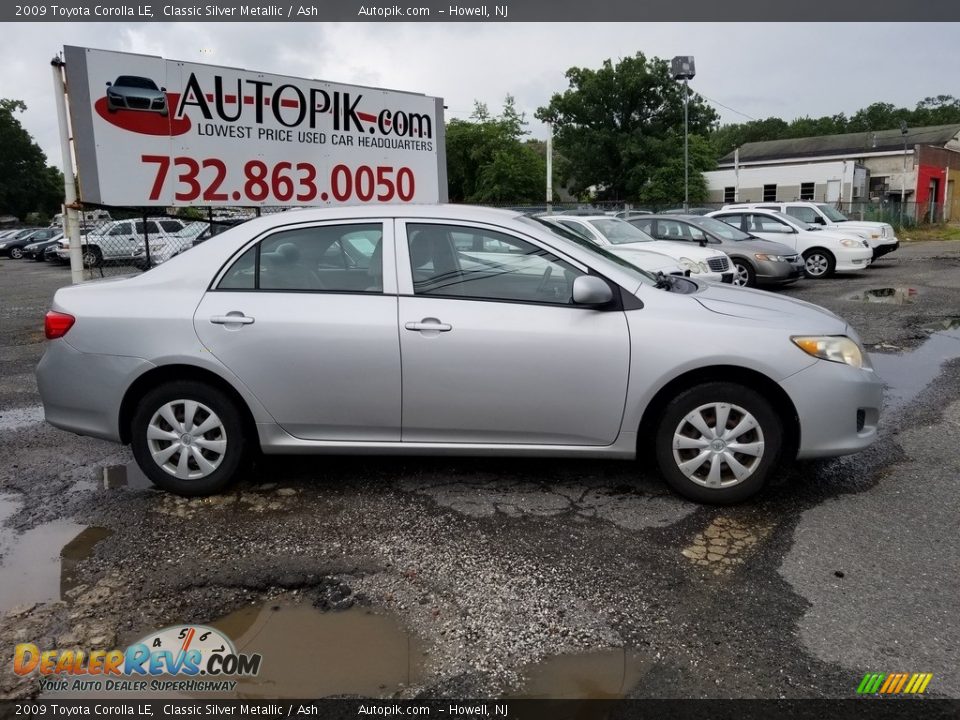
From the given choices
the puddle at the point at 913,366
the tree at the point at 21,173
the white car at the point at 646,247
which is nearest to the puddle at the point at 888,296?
the white car at the point at 646,247

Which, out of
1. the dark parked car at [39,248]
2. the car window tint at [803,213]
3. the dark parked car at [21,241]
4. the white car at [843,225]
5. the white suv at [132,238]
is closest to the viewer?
the white suv at [132,238]

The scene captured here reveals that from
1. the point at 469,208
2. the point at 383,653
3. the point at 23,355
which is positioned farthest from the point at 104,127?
the point at 383,653

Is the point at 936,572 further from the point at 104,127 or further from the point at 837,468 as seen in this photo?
the point at 104,127

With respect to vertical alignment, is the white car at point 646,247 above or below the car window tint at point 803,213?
below

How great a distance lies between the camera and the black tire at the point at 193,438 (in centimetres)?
429

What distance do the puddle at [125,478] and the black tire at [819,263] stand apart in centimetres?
1453

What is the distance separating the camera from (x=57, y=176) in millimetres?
70000

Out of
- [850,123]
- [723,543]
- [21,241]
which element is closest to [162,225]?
[21,241]

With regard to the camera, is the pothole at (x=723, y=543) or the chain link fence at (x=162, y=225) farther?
the chain link fence at (x=162, y=225)

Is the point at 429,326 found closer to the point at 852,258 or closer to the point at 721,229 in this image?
the point at 721,229

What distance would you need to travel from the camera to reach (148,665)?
289cm

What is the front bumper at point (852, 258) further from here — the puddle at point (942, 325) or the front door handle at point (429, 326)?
the front door handle at point (429, 326)

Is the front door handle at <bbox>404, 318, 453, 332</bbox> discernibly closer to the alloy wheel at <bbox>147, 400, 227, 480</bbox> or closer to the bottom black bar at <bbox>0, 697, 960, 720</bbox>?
the alloy wheel at <bbox>147, 400, 227, 480</bbox>

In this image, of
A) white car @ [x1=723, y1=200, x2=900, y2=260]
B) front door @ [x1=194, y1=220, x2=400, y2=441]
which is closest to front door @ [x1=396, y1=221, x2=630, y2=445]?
front door @ [x1=194, y1=220, x2=400, y2=441]
